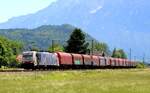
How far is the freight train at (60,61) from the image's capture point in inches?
3098

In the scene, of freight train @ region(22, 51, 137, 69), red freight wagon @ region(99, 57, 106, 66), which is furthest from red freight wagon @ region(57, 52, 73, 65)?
red freight wagon @ region(99, 57, 106, 66)

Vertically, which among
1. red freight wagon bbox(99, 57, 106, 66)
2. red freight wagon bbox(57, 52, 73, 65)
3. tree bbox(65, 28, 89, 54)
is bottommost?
red freight wagon bbox(99, 57, 106, 66)

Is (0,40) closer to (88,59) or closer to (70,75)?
(88,59)

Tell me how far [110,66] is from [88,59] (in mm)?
24860

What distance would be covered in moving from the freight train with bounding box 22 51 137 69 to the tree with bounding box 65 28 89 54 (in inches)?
1403

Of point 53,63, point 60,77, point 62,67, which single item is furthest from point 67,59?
point 60,77

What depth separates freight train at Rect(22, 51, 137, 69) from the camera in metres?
78.7

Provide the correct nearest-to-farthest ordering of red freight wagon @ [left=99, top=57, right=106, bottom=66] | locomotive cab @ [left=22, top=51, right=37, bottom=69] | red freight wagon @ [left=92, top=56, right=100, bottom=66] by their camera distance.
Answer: locomotive cab @ [left=22, top=51, right=37, bottom=69] → red freight wagon @ [left=92, top=56, right=100, bottom=66] → red freight wagon @ [left=99, top=57, right=106, bottom=66]

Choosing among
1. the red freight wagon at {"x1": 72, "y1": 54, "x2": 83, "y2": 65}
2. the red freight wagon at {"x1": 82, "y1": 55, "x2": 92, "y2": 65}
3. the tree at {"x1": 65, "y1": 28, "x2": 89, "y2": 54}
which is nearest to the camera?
the red freight wagon at {"x1": 72, "y1": 54, "x2": 83, "y2": 65}

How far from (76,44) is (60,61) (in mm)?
81013

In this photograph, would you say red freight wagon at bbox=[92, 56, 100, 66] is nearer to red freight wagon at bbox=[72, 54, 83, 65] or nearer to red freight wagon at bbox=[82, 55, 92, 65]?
red freight wagon at bbox=[82, 55, 92, 65]

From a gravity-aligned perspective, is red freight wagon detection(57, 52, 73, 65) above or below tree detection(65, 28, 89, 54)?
below

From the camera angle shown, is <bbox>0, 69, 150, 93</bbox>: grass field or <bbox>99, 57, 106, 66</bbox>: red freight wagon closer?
<bbox>0, 69, 150, 93</bbox>: grass field

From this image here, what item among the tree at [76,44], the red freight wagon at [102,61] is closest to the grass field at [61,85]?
the red freight wagon at [102,61]
